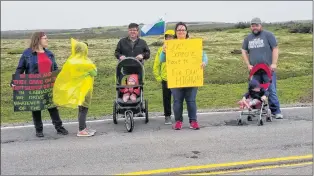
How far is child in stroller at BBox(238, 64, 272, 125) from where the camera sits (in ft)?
28.8

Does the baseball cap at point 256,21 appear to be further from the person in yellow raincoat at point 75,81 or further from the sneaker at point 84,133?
the sneaker at point 84,133

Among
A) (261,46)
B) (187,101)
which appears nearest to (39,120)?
(187,101)

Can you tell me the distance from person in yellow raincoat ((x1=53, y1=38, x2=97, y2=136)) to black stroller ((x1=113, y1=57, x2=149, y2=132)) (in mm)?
780

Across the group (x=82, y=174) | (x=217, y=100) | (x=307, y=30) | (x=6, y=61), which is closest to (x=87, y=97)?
(x=82, y=174)

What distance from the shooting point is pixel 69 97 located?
308 inches

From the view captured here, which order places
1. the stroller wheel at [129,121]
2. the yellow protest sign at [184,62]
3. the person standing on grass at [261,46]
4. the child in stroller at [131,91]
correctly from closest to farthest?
the stroller wheel at [129,121], the yellow protest sign at [184,62], the child in stroller at [131,91], the person standing on grass at [261,46]

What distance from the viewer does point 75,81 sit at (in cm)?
782

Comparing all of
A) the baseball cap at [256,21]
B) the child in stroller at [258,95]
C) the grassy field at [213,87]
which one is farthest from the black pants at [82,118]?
the baseball cap at [256,21]

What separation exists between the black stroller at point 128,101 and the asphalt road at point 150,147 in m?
0.25

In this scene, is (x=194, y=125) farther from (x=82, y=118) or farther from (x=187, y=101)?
(x=82, y=118)

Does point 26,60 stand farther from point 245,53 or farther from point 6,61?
point 6,61

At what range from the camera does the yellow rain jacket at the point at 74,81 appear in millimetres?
7738

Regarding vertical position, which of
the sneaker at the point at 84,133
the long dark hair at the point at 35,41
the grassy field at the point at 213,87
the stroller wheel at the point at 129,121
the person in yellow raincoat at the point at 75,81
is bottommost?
the grassy field at the point at 213,87

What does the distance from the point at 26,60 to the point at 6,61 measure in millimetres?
18680
